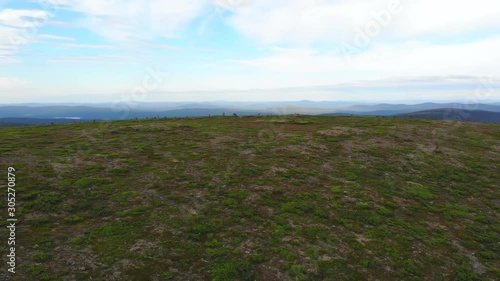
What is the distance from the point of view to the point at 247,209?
25562 millimetres

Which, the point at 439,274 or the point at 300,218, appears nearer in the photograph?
the point at 439,274

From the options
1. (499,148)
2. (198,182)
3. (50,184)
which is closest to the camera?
(50,184)

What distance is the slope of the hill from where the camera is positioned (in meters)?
18.8

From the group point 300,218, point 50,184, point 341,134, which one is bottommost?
point 300,218

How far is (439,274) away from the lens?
758 inches

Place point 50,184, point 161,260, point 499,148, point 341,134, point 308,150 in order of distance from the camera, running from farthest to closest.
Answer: point 341,134
point 499,148
point 308,150
point 50,184
point 161,260

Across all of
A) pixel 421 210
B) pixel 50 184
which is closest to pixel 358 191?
pixel 421 210

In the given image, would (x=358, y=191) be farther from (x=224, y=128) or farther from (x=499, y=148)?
(x=499, y=148)

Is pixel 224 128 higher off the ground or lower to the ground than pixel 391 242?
higher

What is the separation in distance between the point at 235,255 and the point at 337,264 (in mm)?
6726

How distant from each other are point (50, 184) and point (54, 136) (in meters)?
22.2

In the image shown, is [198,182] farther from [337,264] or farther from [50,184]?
[337,264]

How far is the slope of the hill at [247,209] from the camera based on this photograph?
61.5 feet

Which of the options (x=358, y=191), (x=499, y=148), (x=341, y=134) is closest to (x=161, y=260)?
(x=358, y=191)
